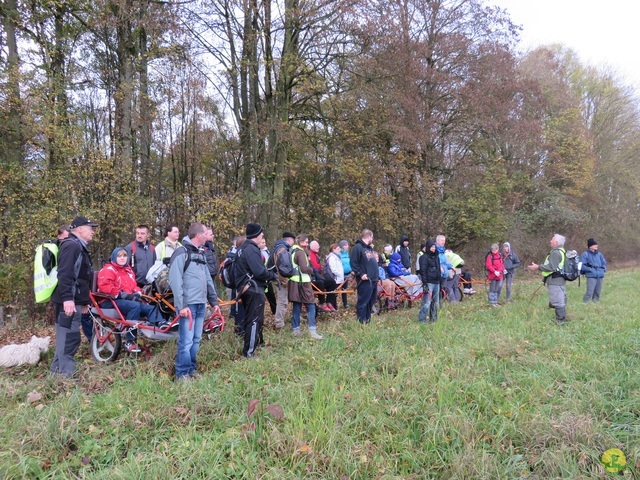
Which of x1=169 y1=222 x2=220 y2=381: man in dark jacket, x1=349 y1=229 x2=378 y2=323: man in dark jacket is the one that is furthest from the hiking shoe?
x1=349 y1=229 x2=378 y2=323: man in dark jacket

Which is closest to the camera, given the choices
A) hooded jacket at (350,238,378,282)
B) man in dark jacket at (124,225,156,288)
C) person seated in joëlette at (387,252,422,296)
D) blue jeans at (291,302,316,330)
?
man in dark jacket at (124,225,156,288)

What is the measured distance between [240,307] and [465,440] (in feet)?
11.7

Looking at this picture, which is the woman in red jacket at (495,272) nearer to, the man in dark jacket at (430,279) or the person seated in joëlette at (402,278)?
the person seated in joëlette at (402,278)

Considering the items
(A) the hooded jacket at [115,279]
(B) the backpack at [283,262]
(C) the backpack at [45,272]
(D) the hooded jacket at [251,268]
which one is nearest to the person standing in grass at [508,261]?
(B) the backpack at [283,262]

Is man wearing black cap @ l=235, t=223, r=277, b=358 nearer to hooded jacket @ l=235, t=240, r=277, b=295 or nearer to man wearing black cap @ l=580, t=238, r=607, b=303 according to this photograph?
hooded jacket @ l=235, t=240, r=277, b=295

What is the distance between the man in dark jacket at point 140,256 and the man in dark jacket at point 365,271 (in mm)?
3621

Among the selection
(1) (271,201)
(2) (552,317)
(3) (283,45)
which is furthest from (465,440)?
(3) (283,45)

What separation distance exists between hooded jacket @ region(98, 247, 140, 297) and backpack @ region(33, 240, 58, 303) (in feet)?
2.43

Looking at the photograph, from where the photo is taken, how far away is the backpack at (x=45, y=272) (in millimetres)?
4383

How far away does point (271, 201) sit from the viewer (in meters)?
11.7

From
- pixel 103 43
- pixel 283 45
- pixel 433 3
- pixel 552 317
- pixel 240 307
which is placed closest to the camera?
pixel 240 307

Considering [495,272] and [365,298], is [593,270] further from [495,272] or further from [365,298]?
[365,298]

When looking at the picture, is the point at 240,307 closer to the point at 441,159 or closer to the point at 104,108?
the point at 104,108

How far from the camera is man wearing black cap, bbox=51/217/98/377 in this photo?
434cm
